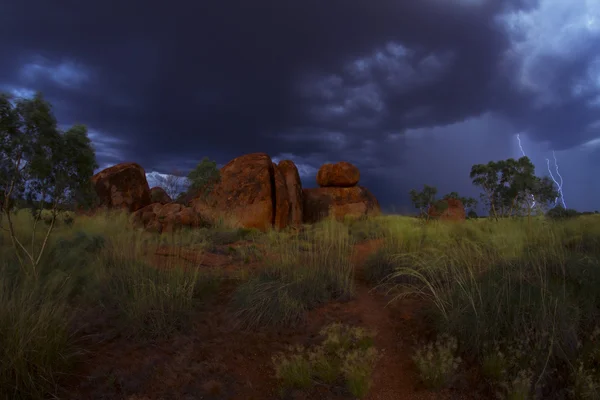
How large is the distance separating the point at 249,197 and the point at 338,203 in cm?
634

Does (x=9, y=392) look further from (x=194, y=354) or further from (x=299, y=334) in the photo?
(x=299, y=334)

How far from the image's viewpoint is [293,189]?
66.1ft

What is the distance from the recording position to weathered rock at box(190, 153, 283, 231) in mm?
17484

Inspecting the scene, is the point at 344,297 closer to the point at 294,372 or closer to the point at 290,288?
the point at 290,288

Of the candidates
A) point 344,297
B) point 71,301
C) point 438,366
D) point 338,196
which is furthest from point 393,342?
point 338,196

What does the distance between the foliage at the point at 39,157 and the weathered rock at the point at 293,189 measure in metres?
12.6

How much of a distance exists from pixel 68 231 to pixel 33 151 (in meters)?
5.38

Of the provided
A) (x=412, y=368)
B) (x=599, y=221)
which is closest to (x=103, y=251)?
(x=412, y=368)

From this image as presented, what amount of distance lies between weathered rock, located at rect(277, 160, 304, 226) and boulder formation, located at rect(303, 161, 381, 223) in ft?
4.23

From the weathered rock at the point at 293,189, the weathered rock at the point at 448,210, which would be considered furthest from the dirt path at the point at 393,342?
the weathered rock at the point at 448,210

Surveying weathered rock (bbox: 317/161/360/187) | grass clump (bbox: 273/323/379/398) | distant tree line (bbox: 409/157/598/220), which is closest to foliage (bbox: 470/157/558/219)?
distant tree line (bbox: 409/157/598/220)

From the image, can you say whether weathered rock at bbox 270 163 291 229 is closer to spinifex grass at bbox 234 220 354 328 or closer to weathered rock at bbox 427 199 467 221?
weathered rock at bbox 427 199 467 221

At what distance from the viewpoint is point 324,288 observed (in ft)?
19.4

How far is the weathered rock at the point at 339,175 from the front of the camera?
23.2 m
